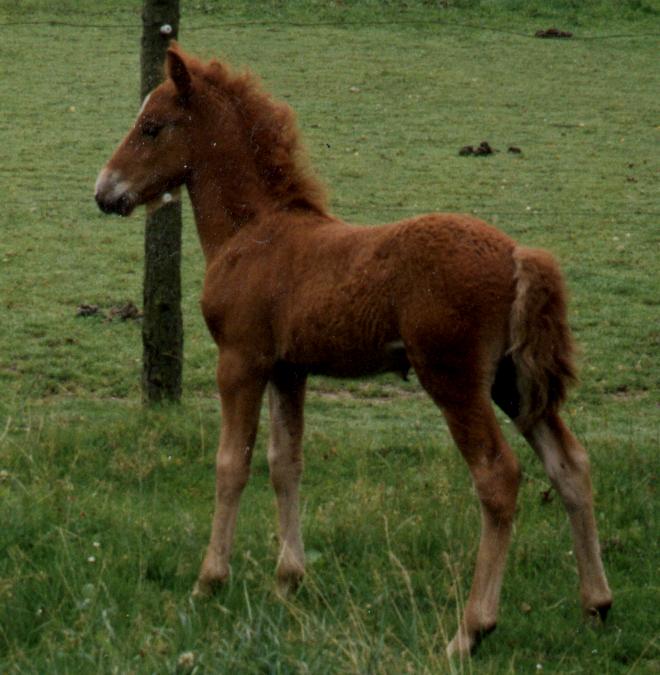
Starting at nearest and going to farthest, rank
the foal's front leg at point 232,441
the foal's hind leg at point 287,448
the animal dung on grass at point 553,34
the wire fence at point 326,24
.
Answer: the foal's front leg at point 232,441 → the foal's hind leg at point 287,448 → the wire fence at point 326,24 → the animal dung on grass at point 553,34

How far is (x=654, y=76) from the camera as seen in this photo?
68.9ft

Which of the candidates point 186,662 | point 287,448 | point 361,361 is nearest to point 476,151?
point 287,448

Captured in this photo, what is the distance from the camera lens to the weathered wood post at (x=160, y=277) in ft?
28.6

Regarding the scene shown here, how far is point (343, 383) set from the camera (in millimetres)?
10656

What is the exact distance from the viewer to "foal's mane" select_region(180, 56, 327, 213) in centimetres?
642

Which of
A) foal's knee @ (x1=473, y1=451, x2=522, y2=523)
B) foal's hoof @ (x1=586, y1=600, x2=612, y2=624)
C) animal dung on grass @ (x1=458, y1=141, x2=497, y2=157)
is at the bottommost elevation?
animal dung on grass @ (x1=458, y1=141, x2=497, y2=157)

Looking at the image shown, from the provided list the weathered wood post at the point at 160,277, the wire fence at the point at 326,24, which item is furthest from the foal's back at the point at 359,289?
the wire fence at the point at 326,24

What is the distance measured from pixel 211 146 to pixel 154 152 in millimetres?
258

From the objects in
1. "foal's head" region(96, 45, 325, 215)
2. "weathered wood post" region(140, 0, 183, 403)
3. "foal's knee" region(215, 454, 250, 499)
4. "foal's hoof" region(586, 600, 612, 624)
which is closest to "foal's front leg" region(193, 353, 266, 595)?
"foal's knee" region(215, 454, 250, 499)

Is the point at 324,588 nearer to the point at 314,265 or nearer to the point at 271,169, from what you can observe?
the point at 314,265

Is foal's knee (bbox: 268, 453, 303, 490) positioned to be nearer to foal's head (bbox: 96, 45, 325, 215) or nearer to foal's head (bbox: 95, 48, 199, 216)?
foal's head (bbox: 96, 45, 325, 215)

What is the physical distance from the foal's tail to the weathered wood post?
373 cm

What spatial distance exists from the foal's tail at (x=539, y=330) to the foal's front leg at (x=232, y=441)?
1189 mm

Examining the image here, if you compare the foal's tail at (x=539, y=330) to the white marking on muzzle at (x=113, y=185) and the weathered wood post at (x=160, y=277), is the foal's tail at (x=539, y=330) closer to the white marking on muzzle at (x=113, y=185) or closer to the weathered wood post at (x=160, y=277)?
the white marking on muzzle at (x=113, y=185)
